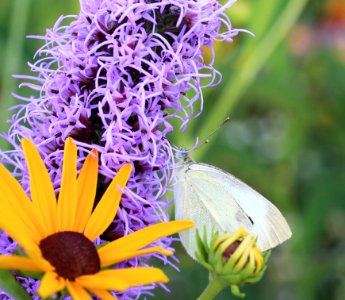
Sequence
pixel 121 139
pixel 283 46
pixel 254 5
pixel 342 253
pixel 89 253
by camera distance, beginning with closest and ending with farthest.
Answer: pixel 89 253
pixel 121 139
pixel 254 5
pixel 283 46
pixel 342 253

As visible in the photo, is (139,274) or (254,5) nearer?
(139,274)

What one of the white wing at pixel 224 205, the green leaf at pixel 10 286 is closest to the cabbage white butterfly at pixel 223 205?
the white wing at pixel 224 205

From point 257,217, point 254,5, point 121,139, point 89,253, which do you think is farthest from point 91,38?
point 254,5

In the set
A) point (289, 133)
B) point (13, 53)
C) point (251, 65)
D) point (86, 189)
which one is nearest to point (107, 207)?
point (86, 189)

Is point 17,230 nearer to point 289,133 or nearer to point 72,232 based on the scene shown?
point 72,232

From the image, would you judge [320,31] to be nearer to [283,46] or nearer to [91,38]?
[283,46]
